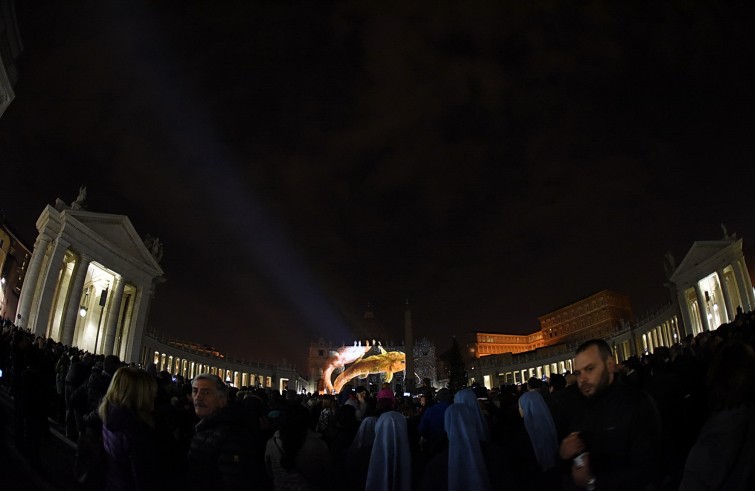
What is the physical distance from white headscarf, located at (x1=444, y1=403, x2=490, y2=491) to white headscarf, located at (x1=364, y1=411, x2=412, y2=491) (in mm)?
1052

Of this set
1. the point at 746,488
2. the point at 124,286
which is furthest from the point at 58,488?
the point at 124,286

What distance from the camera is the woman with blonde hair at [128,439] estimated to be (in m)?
4.64

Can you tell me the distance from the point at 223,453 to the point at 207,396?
27.0 inches

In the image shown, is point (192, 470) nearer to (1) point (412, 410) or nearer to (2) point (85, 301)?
(1) point (412, 410)

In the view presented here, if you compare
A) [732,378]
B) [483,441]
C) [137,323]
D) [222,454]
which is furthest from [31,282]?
[732,378]

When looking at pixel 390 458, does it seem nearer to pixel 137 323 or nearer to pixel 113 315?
pixel 113 315

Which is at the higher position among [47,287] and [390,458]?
[47,287]

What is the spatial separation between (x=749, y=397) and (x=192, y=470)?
190 inches

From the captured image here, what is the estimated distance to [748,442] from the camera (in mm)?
3406

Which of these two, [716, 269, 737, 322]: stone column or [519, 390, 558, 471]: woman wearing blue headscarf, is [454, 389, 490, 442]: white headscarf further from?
[716, 269, 737, 322]: stone column

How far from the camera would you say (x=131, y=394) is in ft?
15.9

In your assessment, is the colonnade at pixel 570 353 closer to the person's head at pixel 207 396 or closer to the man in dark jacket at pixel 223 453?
the person's head at pixel 207 396

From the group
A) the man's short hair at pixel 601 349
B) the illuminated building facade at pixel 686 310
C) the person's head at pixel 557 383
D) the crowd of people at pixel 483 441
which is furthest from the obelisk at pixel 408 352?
the man's short hair at pixel 601 349

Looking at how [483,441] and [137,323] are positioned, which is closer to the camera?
[483,441]
